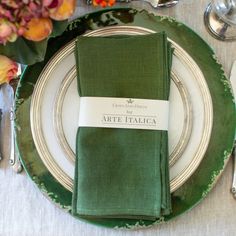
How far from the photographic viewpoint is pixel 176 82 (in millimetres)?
652

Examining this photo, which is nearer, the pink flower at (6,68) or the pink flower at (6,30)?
the pink flower at (6,30)

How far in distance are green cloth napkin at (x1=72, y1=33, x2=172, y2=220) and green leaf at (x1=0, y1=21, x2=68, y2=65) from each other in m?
0.07

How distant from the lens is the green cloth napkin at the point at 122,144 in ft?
1.97

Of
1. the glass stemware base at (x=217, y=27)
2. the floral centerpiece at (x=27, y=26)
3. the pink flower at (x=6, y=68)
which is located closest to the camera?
the floral centerpiece at (x=27, y=26)

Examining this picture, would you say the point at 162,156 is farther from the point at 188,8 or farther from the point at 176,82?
the point at 188,8

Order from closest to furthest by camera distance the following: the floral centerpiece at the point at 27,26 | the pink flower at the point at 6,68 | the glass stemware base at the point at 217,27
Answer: the floral centerpiece at the point at 27,26, the pink flower at the point at 6,68, the glass stemware base at the point at 217,27

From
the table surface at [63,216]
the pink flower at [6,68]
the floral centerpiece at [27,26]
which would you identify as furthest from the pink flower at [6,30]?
the table surface at [63,216]

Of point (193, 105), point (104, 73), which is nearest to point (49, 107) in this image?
point (104, 73)

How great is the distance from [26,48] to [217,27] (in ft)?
1.02

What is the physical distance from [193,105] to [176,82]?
0.04 metres

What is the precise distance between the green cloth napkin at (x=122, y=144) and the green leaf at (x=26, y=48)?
7 centimetres

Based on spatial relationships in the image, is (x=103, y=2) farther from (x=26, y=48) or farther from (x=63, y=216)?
(x=63, y=216)

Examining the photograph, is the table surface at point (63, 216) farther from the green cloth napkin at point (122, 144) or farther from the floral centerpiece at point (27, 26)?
the floral centerpiece at point (27, 26)

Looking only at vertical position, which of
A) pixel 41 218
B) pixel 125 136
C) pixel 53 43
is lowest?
pixel 41 218
